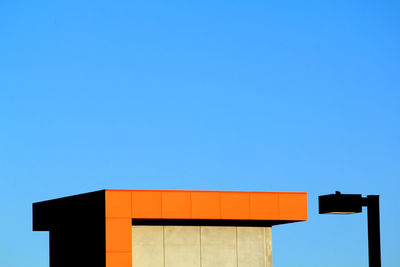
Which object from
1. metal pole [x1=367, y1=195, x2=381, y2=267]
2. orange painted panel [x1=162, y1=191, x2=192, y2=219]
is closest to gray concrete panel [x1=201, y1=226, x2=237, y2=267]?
orange painted panel [x1=162, y1=191, x2=192, y2=219]

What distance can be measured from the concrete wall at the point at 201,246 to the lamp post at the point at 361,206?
36.1ft

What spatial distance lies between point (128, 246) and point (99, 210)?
1347 mm

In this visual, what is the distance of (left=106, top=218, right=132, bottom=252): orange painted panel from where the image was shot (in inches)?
774

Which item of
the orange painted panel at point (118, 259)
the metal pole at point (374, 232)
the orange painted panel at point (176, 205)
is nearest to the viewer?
the metal pole at point (374, 232)

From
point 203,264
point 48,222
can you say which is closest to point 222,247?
point 203,264

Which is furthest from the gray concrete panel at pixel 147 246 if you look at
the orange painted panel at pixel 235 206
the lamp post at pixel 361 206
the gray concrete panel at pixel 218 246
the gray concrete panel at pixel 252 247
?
the lamp post at pixel 361 206

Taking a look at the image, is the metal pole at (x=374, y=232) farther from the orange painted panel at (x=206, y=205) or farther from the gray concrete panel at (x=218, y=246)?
the gray concrete panel at (x=218, y=246)

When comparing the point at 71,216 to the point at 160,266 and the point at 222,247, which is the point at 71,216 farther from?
the point at 222,247

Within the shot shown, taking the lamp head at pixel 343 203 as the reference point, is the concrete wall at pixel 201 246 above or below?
below

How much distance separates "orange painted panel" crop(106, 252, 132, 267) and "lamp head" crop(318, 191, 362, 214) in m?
10.3

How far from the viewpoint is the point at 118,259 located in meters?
19.7

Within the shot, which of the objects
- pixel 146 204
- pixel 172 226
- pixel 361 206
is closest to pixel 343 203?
pixel 361 206

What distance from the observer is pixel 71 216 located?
73.3 feet

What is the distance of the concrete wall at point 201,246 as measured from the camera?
2084 cm
